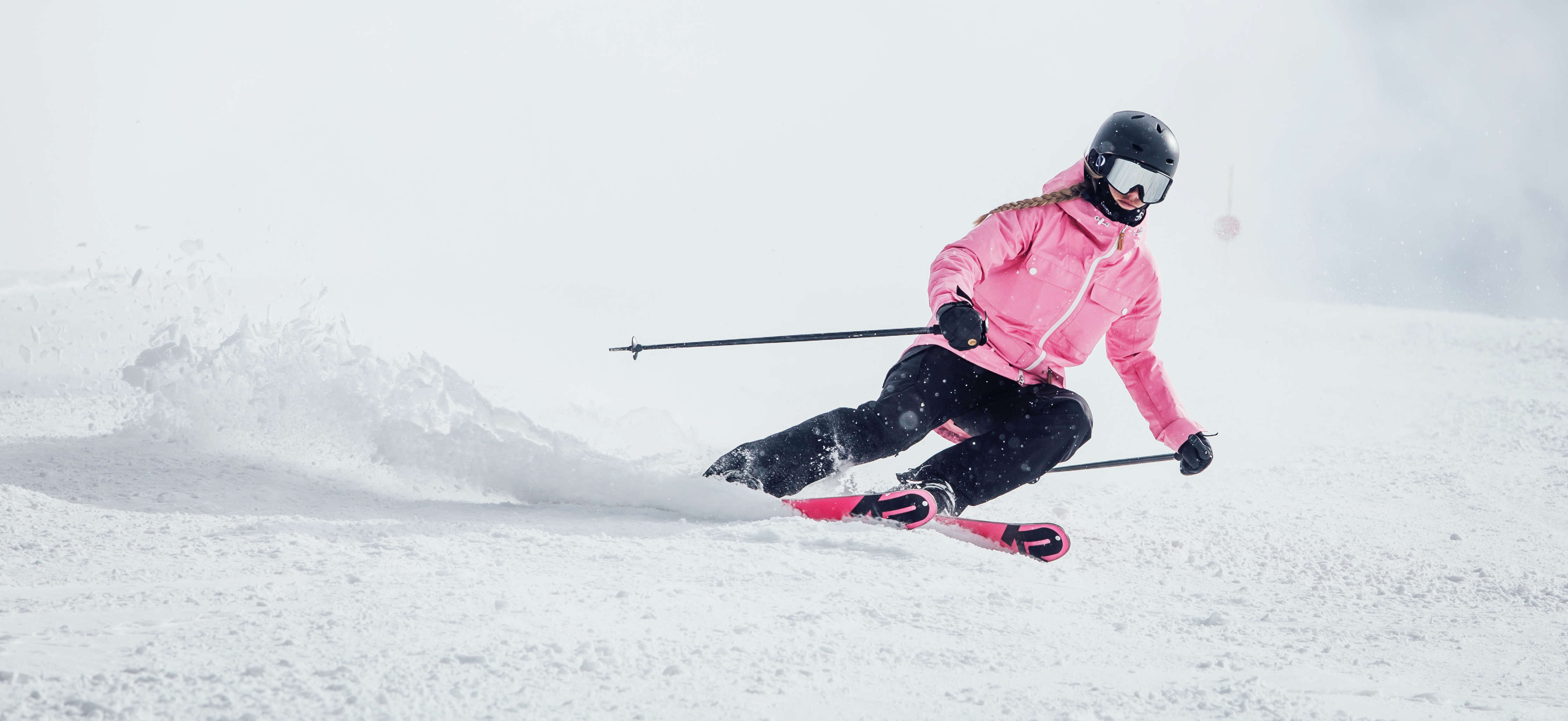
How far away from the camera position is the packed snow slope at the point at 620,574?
125 centimetres

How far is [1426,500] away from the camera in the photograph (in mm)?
3545

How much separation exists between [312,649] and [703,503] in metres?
1.11

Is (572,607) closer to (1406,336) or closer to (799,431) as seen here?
(799,431)

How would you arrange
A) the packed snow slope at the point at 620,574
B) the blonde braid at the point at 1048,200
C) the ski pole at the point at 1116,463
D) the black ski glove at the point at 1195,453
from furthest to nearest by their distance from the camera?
the ski pole at the point at 1116,463 < the black ski glove at the point at 1195,453 < the blonde braid at the point at 1048,200 < the packed snow slope at the point at 620,574

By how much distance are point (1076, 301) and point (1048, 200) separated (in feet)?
0.94

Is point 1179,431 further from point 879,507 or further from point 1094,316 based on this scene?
point 879,507

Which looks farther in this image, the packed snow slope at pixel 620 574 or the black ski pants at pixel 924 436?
the black ski pants at pixel 924 436

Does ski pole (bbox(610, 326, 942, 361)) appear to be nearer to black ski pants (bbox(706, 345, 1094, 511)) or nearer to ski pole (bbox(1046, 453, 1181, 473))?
black ski pants (bbox(706, 345, 1094, 511))

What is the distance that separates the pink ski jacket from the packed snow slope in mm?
482

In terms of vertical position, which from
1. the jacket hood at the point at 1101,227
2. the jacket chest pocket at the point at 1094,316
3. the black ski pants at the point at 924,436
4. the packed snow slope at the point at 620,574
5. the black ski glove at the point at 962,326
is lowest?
the packed snow slope at the point at 620,574

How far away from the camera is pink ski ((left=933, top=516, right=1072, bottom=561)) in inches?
88.3

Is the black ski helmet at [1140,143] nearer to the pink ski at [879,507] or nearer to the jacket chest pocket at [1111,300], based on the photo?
the jacket chest pocket at [1111,300]

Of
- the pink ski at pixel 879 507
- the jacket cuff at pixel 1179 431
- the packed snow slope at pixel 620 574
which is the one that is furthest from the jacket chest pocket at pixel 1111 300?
the pink ski at pixel 879 507

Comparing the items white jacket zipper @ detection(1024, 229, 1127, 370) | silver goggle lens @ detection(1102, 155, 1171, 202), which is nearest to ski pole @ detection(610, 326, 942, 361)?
white jacket zipper @ detection(1024, 229, 1127, 370)
